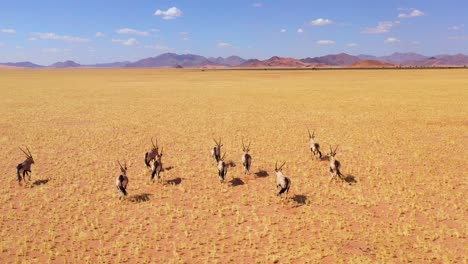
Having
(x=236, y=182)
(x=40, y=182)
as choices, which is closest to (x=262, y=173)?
(x=236, y=182)

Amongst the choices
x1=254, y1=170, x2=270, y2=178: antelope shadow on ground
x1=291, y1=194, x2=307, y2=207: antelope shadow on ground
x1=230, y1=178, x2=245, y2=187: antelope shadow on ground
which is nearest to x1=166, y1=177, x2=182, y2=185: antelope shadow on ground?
x1=230, y1=178, x2=245, y2=187: antelope shadow on ground

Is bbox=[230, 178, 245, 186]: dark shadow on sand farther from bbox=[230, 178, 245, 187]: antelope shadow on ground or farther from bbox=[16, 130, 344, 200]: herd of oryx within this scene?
bbox=[16, 130, 344, 200]: herd of oryx

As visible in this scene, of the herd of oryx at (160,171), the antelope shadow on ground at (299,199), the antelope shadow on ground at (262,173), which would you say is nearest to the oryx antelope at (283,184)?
the herd of oryx at (160,171)

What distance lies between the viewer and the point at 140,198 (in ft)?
49.9

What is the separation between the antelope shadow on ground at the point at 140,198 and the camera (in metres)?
15.0

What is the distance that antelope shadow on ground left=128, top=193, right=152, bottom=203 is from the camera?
1499 centimetres

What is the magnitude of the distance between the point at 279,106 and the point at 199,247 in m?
31.0

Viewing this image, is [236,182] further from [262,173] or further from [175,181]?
[175,181]

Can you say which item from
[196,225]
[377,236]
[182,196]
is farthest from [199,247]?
[377,236]

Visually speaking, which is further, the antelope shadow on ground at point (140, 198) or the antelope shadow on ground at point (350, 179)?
the antelope shadow on ground at point (350, 179)

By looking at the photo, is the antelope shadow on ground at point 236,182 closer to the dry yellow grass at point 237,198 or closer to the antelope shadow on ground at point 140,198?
the dry yellow grass at point 237,198

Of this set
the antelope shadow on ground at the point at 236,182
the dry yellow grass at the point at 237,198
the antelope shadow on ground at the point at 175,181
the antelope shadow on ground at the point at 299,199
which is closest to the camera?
the dry yellow grass at the point at 237,198

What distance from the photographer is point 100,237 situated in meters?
12.2

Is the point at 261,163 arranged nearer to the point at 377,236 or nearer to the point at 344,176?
the point at 344,176
